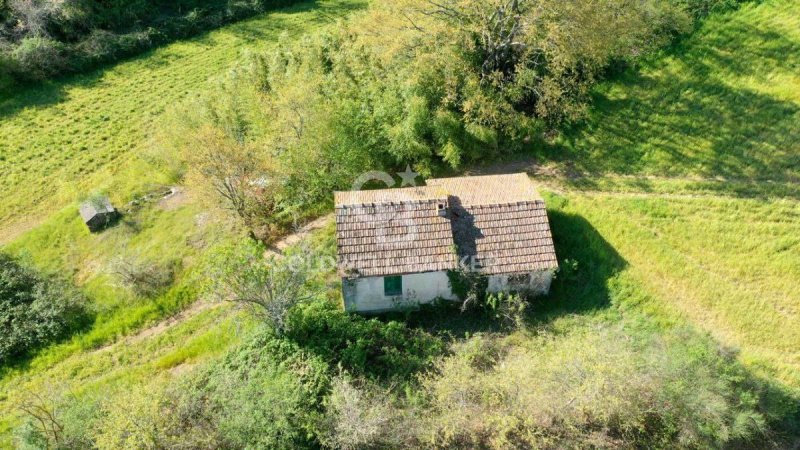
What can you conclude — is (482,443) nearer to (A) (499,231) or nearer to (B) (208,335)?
(A) (499,231)

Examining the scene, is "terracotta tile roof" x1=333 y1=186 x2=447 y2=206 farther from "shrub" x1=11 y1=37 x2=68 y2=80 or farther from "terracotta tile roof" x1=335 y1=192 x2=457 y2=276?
"shrub" x1=11 y1=37 x2=68 y2=80

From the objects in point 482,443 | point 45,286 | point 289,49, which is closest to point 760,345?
point 482,443

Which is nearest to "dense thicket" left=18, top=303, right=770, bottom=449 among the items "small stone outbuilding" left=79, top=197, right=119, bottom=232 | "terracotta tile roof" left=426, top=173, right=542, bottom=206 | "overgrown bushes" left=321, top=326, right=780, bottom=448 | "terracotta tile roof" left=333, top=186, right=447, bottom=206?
"overgrown bushes" left=321, top=326, right=780, bottom=448

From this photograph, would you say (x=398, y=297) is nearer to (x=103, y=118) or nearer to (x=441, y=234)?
(x=441, y=234)

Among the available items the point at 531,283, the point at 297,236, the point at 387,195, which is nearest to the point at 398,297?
the point at 387,195

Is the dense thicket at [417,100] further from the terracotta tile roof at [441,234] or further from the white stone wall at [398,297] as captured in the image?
the white stone wall at [398,297]

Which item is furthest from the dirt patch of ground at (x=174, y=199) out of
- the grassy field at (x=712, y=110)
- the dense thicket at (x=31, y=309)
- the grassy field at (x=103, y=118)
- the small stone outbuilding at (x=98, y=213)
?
the grassy field at (x=712, y=110)
